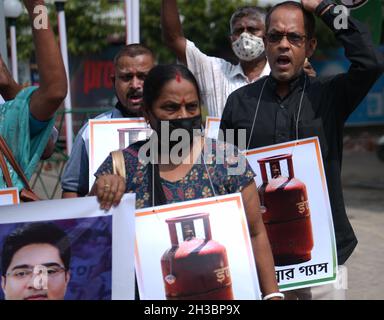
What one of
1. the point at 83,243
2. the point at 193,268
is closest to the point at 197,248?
the point at 193,268

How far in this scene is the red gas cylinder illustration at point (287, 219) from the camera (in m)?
2.95

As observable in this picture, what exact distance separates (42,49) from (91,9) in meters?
16.9

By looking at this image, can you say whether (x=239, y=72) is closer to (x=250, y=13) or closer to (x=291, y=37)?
(x=250, y=13)

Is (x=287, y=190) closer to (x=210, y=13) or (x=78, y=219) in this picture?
(x=78, y=219)

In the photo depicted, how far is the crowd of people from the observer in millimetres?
2467

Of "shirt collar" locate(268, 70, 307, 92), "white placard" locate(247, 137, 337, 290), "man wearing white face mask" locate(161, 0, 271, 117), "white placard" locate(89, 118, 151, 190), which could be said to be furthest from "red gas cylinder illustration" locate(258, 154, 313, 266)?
"man wearing white face mask" locate(161, 0, 271, 117)

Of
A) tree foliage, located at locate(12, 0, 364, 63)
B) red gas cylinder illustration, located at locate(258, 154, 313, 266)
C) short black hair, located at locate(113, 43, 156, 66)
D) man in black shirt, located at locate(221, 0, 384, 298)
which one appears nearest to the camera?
red gas cylinder illustration, located at locate(258, 154, 313, 266)

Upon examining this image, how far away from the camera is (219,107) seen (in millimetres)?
4129

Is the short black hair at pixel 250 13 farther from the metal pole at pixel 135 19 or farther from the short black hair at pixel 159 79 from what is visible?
the metal pole at pixel 135 19

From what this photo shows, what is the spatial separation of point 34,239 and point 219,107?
6.49ft

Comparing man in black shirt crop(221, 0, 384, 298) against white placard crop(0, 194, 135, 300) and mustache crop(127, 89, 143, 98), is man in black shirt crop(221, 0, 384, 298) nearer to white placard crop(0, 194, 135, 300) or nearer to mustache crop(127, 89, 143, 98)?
mustache crop(127, 89, 143, 98)

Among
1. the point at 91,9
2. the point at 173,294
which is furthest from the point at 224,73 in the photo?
the point at 91,9

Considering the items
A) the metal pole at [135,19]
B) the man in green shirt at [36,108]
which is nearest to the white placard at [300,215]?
the man in green shirt at [36,108]

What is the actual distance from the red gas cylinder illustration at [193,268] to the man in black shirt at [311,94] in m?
0.82
